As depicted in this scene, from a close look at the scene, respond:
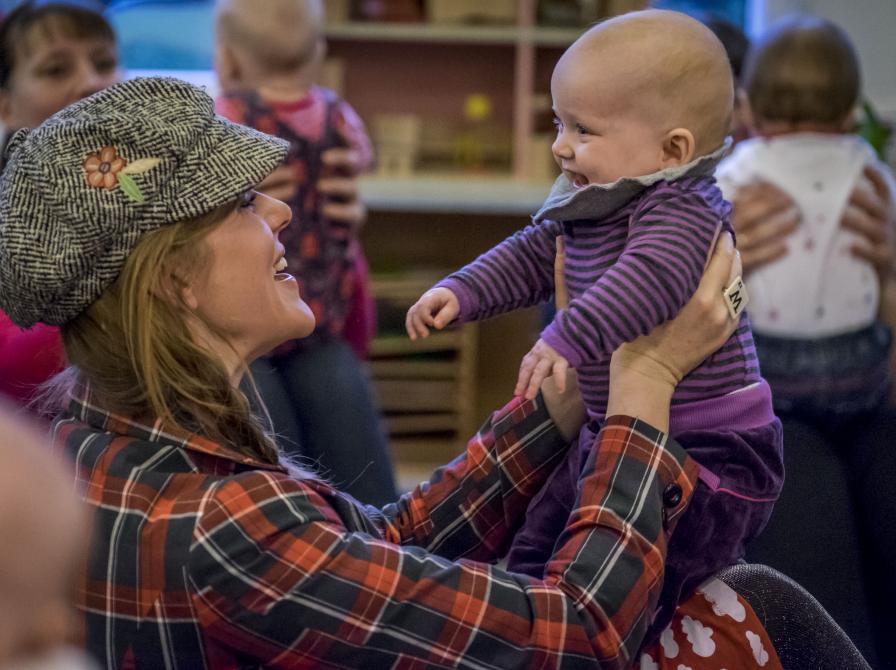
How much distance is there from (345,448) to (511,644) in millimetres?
1316

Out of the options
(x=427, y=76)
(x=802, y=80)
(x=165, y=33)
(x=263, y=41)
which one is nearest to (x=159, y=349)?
(x=802, y=80)

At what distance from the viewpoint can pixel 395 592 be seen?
3.38 ft

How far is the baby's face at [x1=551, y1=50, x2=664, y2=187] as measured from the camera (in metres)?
1.23

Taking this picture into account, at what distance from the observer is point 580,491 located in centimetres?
114

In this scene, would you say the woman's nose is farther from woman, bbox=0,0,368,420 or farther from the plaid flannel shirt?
woman, bbox=0,0,368,420

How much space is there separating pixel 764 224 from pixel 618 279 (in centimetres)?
118

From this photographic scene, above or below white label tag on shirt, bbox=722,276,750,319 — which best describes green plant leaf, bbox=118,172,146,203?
above

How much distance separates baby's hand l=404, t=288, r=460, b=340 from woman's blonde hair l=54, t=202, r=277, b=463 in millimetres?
216

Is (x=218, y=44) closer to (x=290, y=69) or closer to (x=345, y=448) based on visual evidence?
(x=290, y=69)

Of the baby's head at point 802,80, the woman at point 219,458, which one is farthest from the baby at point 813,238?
the woman at point 219,458

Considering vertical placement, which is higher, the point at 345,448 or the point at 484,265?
the point at 484,265

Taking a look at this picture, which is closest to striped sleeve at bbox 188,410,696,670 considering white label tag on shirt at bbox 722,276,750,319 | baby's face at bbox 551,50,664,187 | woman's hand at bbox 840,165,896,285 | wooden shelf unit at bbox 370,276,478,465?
white label tag on shirt at bbox 722,276,750,319

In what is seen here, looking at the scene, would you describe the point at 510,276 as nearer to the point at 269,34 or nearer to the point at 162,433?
the point at 162,433

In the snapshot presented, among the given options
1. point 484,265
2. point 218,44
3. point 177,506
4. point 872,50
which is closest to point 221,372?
point 177,506
